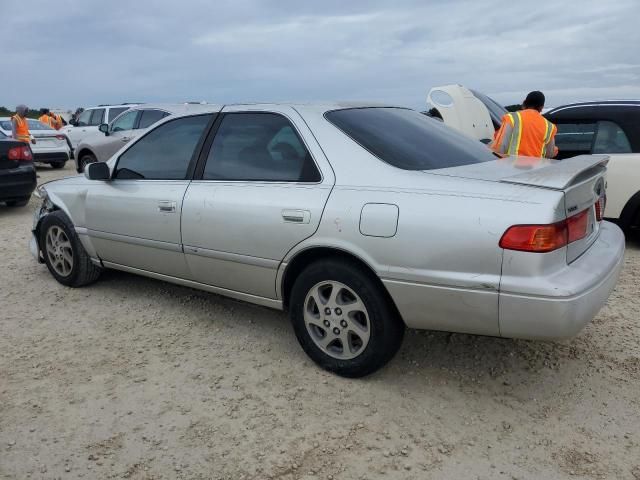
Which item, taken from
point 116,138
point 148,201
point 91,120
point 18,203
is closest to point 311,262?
point 148,201

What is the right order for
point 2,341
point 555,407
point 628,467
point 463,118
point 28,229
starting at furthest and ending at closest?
1. point 463,118
2. point 28,229
3. point 2,341
4. point 555,407
5. point 628,467

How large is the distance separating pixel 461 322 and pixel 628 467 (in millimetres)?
911

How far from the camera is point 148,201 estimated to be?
3.92 meters

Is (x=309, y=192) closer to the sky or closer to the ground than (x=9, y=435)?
closer to the sky

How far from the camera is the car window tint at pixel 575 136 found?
596cm

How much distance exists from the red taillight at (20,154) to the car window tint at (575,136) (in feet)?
24.3

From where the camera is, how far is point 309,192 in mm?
3104

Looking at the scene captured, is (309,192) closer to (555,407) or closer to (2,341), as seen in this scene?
(555,407)

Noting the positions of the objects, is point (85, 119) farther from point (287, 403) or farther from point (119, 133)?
point (287, 403)

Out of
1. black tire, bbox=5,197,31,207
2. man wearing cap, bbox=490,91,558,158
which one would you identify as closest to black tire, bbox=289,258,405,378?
man wearing cap, bbox=490,91,558,158

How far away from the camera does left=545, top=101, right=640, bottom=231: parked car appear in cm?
563

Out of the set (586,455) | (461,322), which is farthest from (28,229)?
(586,455)

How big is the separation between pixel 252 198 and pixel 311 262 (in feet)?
1.77

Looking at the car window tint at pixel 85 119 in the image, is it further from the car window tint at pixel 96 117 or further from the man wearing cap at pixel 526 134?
the man wearing cap at pixel 526 134
